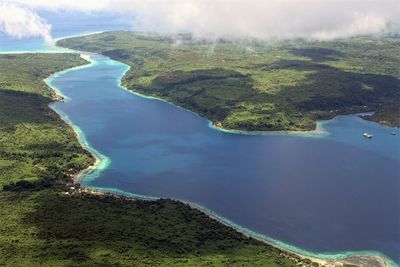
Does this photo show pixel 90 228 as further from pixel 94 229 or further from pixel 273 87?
pixel 273 87

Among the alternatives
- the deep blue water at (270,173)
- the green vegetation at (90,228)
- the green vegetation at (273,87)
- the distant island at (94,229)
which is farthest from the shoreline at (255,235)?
the green vegetation at (273,87)

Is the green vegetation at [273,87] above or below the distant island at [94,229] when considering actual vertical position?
above

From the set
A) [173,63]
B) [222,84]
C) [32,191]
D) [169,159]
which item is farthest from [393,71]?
[32,191]

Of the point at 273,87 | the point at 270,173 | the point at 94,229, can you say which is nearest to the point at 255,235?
the point at 94,229

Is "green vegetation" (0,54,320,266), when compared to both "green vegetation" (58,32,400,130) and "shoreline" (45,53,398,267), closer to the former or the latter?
"shoreline" (45,53,398,267)

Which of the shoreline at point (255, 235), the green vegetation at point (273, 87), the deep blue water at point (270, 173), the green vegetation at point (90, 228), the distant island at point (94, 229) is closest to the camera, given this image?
the green vegetation at point (90, 228)

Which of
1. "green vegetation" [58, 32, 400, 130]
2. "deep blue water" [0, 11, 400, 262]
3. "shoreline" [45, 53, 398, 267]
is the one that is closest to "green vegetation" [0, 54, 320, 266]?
"shoreline" [45, 53, 398, 267]

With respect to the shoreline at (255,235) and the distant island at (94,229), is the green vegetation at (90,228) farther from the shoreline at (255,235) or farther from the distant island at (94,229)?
the shoreline at (255,235)
